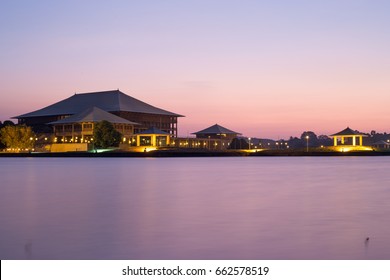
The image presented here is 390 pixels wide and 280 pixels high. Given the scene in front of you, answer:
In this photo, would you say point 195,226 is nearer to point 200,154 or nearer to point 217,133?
point 200,154

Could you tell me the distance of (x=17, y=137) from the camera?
95.9 meters

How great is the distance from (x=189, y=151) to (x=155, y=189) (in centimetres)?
6785

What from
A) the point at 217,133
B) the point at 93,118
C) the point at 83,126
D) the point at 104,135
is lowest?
the point at 104,135

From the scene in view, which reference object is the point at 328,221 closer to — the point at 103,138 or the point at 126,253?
the point at 126,253

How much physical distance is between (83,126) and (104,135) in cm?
929

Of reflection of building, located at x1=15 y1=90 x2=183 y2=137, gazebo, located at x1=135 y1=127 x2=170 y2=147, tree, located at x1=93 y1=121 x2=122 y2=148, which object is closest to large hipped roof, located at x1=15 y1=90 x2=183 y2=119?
reflection of building, located at x1=15 y1=90 x2=183 y2=137

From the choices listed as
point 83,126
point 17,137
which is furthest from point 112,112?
point 17,137

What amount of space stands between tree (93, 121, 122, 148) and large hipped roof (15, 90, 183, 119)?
63.1 feet

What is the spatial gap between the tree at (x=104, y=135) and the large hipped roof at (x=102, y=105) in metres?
19.2

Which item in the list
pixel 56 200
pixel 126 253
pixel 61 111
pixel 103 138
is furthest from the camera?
pixel 61 111

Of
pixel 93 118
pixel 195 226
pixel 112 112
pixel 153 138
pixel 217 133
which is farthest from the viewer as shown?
pixel 217 133

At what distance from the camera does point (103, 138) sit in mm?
86688

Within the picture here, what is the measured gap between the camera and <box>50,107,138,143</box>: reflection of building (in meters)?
93.3
